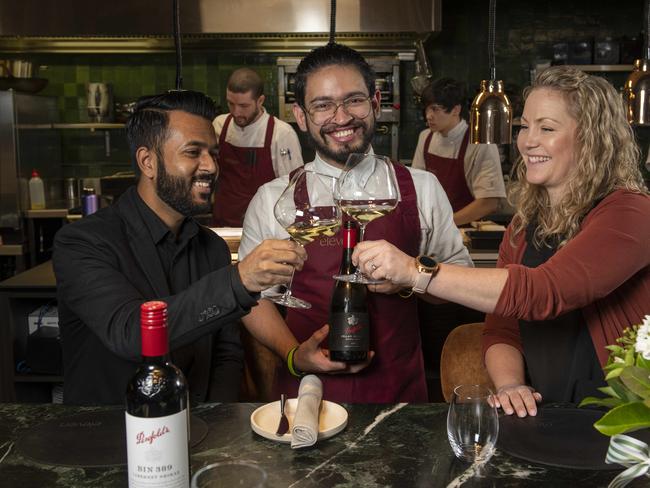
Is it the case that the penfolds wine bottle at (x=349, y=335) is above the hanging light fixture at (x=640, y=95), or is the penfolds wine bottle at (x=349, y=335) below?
below

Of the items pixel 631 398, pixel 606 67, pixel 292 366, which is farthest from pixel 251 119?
pixel 631 398

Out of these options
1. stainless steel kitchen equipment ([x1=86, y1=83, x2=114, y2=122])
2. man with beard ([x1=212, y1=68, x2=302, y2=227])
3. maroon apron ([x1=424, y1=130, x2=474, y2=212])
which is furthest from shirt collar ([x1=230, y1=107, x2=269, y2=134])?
stainless steel kitchen equipment ([x1=86, y1=83, x2=114, y2=122])

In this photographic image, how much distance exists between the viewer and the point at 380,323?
2.19 metres

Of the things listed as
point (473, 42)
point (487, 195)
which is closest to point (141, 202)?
point (487, 195)

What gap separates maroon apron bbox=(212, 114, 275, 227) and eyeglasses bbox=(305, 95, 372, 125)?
326 cm

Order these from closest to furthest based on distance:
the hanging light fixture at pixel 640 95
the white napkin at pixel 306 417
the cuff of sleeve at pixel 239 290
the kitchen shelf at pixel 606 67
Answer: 1. the white napkin at pixel 306 417
2. the cuff of sleeve at pixel 239 290
3. the hanging light fixture at pixel 640 95
4. the kitchen shelf at pixel 606 67

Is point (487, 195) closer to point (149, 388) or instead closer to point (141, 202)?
point (141, 202)

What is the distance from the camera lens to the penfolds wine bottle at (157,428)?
107 cm

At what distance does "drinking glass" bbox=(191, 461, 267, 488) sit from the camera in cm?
112

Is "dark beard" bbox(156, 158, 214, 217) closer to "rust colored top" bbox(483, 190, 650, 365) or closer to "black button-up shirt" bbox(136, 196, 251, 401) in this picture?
"black button-up shirt" bbox(136, 196, 251, 401)

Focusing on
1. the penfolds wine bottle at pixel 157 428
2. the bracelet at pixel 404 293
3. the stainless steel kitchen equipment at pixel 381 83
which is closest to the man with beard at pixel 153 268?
the bracelet at pixel 404 293

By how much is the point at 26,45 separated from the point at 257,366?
4.08m

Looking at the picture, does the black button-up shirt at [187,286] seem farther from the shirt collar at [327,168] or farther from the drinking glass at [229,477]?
the drinking glass at [229,477]

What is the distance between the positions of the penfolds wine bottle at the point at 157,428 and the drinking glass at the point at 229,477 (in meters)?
0.04
